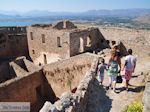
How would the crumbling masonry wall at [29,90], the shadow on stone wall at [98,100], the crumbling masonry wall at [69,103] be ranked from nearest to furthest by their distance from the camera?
the crumbling masonry wall at [69,103] < the shadow on stone wall at [98,100] < the crumbling masonry wall at [29,90]

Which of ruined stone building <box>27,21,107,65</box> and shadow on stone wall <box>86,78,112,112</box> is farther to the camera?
ruined stone building <box>27,21,107,65</box>

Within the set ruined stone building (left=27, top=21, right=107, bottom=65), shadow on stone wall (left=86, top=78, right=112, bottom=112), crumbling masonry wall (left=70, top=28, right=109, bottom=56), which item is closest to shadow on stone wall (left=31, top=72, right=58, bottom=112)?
ruined stone building (left=27, top=21, right=107, bottom=65)

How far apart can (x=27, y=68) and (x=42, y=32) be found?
16.1ft

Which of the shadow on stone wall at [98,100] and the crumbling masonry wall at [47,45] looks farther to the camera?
the crumbling masonry wall at [47,45]

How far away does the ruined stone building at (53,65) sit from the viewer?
21.9 ft

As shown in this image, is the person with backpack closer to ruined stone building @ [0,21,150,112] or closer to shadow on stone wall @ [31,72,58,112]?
ruined stone building @ [0,21,150,112]

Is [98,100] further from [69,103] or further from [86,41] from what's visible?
[86,41]

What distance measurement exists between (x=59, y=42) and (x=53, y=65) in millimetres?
4822

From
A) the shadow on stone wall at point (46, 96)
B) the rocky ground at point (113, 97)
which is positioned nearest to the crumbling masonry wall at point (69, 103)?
the rocky ground at point (113, 97)

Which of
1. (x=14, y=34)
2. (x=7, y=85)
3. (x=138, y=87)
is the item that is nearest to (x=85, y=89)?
(x=138, y=87)

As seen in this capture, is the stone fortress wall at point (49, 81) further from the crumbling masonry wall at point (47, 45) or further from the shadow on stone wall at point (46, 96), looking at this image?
the crumbling masonry wall at point (47, 45)

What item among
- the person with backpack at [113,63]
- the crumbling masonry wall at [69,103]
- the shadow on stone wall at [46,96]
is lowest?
the shadow on stone wall at [46,96]

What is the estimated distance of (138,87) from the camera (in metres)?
6.93

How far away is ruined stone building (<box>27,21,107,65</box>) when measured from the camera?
620 inches
